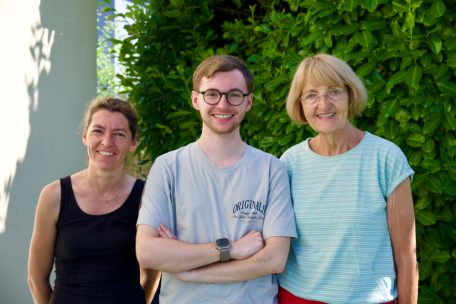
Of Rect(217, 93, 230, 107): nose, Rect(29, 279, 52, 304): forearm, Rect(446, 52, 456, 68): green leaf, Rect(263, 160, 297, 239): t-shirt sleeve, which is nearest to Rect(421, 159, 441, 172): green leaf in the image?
Rect(446, 52, 456, 68): green leaf

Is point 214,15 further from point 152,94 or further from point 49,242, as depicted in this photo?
point 49,242

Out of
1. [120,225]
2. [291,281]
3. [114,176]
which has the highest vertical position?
[114,176]

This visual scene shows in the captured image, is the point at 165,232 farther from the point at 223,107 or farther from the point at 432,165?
the point at 432,165

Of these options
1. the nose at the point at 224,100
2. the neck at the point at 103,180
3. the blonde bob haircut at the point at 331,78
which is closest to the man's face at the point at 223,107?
the nose at the point at 224,100

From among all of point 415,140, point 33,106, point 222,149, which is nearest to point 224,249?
point 222,149

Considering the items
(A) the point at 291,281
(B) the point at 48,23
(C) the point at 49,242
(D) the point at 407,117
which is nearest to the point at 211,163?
(A) the point at 291,281

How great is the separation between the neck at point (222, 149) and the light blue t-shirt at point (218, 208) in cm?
3

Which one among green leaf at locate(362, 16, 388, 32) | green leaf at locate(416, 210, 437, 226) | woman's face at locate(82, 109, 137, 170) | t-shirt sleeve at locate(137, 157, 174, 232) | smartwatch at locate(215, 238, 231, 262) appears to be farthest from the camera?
green leaf at locate(362, 16, 388, 32)

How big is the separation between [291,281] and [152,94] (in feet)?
8.00

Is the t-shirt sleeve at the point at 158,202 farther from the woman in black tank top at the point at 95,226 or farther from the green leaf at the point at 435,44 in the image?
the green leaf at the point at 435,44

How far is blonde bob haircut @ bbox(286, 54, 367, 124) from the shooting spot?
252 centimetres

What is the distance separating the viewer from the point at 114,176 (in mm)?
2857

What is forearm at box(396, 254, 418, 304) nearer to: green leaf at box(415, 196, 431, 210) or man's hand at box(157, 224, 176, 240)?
green leaf at box(415, 196, 431, 210)

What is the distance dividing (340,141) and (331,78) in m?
0.29
